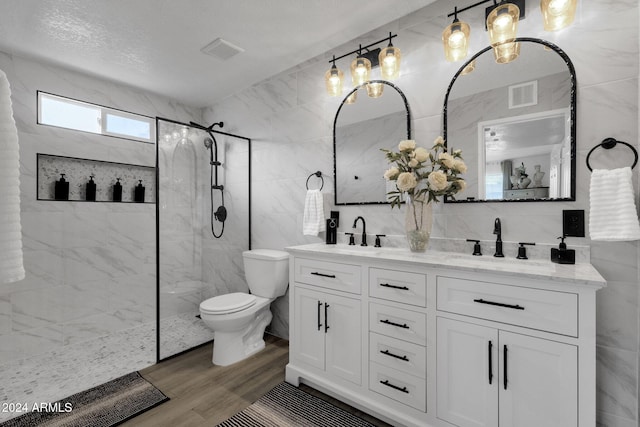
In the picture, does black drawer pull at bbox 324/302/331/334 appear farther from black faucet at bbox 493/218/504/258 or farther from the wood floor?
black faucet at bbox 493/218/504/258

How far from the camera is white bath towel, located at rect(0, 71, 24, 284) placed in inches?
32.4

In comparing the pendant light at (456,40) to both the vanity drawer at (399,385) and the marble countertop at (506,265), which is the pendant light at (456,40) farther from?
the vanity drawer at (399,385)

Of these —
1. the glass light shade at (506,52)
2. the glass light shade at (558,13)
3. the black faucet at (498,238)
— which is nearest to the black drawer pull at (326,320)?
the black faucet at (498,238)

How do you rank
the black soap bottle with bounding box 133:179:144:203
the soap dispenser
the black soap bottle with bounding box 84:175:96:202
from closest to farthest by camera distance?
1. the soap dispenser
2. the black soap bottle with bounding box 84:175:96:202
3. the black soap bottle with bounding box 133:179:144:203

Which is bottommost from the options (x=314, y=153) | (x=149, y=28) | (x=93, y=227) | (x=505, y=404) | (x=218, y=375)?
(x=218, y=375)

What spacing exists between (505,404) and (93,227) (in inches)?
134

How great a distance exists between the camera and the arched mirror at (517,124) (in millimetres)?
1525

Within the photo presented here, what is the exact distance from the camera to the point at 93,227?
2848 millimetres

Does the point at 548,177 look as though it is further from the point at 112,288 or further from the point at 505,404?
the point at 112,288

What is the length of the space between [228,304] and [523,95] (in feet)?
7.89

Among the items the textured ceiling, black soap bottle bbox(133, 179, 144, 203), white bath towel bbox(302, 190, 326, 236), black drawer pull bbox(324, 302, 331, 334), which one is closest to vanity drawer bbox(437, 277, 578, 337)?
black drawer pull bbox(324, 302, 331, 334)

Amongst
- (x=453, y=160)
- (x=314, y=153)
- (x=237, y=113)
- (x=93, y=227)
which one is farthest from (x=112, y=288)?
(x=453, y=160)

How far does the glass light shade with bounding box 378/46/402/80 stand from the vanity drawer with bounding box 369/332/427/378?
5.39ft

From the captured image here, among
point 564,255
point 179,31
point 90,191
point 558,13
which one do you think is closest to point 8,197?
point 179,31
